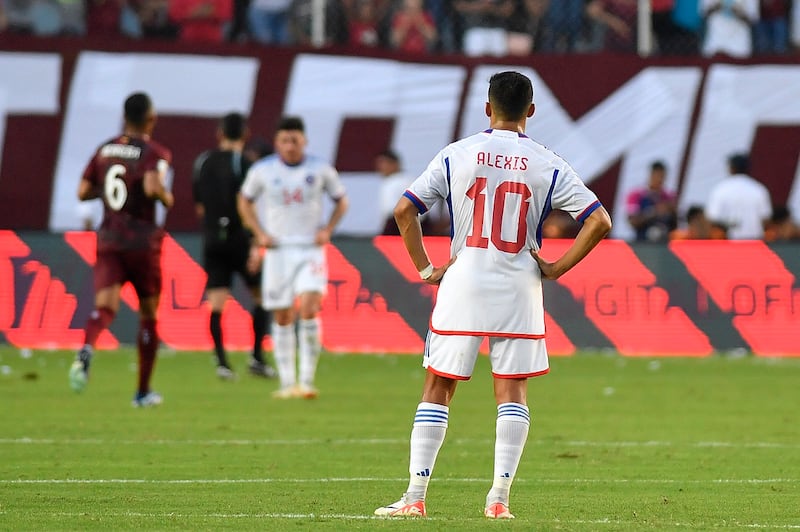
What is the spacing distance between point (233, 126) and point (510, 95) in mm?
8687

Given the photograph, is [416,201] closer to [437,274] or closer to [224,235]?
[437,274]

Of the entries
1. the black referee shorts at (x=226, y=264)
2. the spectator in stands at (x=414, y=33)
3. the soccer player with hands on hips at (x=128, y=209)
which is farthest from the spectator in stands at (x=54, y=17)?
the soccer player with hands on hips at (x=128, y=209)

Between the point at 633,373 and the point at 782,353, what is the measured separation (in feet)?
8.21

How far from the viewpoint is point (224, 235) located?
16.6 m

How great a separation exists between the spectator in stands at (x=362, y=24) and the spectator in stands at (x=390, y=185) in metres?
2.02

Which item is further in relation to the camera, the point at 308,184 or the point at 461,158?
the point at 308,184

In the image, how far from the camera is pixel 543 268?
776 centimetres

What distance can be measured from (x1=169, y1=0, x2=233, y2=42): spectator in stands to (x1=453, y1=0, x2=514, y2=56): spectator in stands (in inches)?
126

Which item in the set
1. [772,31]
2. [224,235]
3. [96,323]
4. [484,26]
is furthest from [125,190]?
[772,31]

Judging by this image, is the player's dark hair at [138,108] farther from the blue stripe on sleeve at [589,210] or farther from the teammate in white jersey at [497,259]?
the blue stripe on sleeve at [589,210]

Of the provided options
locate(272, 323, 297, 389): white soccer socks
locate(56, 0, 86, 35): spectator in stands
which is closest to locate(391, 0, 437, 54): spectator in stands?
locate(56, 0, 86, 35): spectator in stands

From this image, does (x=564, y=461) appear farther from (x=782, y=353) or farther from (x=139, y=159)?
(x=782, y=353)

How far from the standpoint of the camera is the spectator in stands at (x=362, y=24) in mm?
23406

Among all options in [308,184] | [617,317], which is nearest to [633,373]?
[617,317]
